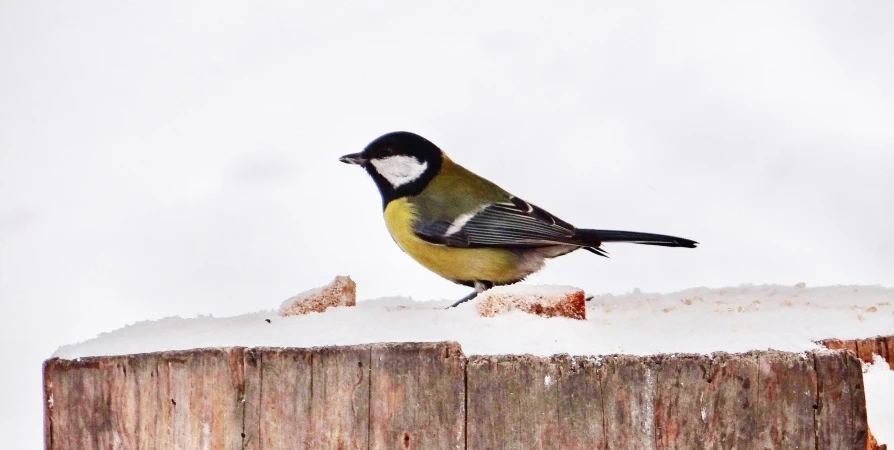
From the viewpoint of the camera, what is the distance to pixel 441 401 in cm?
162

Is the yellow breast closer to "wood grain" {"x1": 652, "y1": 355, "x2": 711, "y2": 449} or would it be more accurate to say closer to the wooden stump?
the wooden stump

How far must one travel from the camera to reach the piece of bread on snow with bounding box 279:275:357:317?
2.24 m

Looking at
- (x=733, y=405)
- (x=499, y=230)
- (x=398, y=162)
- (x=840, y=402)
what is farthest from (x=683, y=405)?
(x=398, y=162)

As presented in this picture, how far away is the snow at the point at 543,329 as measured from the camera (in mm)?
1663

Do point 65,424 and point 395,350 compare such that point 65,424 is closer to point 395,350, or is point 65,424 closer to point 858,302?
point 395,350

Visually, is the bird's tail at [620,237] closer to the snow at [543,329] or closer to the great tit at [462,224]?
the great tit at [462,224]

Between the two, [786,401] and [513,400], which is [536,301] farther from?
[786,401]

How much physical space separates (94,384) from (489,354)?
0.76m

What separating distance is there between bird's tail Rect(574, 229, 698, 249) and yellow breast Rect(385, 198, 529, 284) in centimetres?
23

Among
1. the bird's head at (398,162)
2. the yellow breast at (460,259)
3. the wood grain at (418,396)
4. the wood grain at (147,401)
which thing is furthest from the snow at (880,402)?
the bird's head at (398,162)

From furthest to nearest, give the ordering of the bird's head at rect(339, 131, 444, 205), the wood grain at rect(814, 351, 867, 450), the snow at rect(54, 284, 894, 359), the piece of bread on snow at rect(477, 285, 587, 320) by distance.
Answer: the bird's head at rect(339, 131, 444, 205) → the piece of bread on snow at rect(477, 285, 587, 320) → the snow at rect(54, 284, 894, 359) → the wood grain at rect(814, 351, 867, 450)

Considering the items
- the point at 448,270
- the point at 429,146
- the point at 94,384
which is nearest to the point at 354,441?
the point at 94,384

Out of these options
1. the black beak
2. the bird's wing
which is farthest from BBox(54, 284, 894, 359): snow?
the black beak

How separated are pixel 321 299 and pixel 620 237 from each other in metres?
1.33
